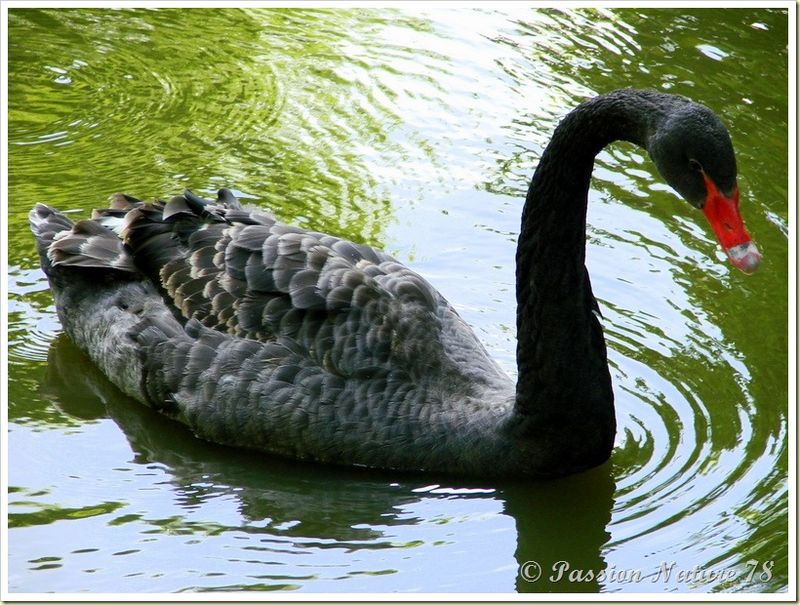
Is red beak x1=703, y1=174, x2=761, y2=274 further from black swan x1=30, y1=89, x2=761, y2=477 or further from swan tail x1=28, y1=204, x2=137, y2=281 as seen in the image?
swan tail x1=28, y1=204, x2=137, y2=281

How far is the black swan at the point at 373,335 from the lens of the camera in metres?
5.59

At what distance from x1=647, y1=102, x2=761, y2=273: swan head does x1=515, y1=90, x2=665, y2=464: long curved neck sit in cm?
51

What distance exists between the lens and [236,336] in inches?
245

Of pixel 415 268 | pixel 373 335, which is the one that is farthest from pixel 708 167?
pixel 415 268

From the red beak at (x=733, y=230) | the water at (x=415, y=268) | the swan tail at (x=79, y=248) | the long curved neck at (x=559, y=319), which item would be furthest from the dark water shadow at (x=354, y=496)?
the red beak at (x=733, y=230)

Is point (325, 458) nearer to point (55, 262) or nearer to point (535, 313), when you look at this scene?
point (535, 313)

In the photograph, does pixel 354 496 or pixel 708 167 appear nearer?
pixel 708 167

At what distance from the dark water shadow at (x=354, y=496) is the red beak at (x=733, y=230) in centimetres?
133

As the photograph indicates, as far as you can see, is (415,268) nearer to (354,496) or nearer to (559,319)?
(559,319)

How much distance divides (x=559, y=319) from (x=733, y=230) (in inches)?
38.5

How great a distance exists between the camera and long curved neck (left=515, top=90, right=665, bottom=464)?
5617 mm

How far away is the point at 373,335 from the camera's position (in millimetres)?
5992

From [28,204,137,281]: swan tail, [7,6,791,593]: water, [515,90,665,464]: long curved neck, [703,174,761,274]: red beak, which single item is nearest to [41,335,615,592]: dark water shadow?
[7,6,791,593]: water

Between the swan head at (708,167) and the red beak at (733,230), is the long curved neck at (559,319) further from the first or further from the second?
the red beak at (733,230)
